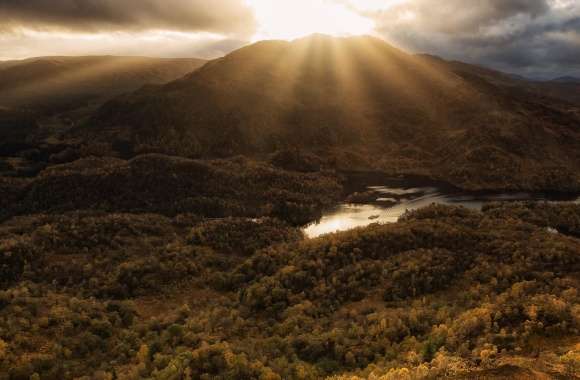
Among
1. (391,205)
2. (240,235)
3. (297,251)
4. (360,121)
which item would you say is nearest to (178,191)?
(240,235)

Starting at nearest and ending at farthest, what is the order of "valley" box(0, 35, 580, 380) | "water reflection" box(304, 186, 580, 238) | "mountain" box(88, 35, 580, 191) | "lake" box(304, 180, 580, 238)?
"valley" box(0, 35, 580, 380)
"water reflection" box(304, 186, 580, 238)
"lake" box(304, 180, 580, 238)
"mountain" box(88, 35, 580, 191)

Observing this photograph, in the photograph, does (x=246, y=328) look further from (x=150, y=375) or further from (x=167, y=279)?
(x=167, y=279)

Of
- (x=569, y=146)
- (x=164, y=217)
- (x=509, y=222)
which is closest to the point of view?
(x=509, y=222)

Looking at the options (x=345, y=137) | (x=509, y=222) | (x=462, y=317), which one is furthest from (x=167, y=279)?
(x=345, y=137)

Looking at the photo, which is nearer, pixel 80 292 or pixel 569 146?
pixel 80 292

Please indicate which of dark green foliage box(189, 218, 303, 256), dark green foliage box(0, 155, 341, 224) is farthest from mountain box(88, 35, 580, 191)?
dark green foliage box(189, 218, 303, 256)

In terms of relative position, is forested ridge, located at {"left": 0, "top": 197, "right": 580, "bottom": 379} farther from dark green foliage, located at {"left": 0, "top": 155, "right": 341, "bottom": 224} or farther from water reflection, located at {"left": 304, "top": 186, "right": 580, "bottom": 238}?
water reflection, located at {"left": 304, "top": 186, "right": 580, "bottom": 238}
